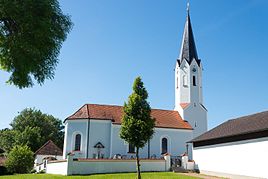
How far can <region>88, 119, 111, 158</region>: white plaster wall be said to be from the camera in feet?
117

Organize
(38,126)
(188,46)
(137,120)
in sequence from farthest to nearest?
(38,126)
(188,46)
(137,120)

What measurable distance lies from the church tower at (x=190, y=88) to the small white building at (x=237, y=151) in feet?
38.7

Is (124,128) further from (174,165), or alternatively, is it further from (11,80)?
(11,80)

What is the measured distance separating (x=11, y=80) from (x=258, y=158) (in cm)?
1987

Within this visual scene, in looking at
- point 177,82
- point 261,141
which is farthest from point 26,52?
point 177,82

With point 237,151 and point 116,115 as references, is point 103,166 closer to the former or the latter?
point 116,115

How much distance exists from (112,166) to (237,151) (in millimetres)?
11763

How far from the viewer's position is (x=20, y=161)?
1470 inches

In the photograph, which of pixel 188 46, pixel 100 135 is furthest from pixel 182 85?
pixel 100 135

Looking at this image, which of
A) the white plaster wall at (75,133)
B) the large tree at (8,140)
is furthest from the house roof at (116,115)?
the large tree at (8,140)

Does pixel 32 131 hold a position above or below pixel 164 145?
above

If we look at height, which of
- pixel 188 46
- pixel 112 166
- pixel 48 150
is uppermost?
pixel 188 46

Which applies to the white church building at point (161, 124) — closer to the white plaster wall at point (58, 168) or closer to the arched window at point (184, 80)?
the arched window at point (184, 80)

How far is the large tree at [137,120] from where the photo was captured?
75.9ft
